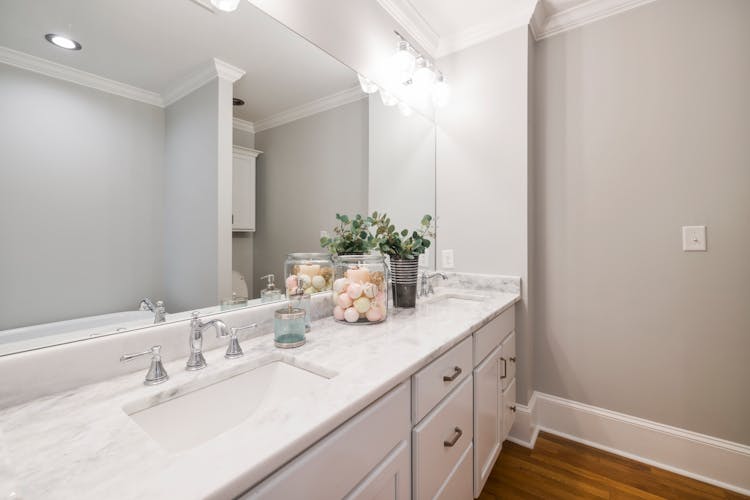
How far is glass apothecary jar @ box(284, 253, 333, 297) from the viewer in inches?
52.0

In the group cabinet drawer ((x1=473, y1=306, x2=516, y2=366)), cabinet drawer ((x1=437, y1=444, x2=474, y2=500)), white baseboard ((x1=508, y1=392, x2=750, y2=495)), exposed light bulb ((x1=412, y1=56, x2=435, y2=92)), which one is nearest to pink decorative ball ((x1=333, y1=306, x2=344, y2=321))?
cabinet drawer ((x1=473, y1=306, x2=516, y2=366))

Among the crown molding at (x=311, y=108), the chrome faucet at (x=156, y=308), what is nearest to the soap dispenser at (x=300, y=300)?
the chrome faucet at (x=156, y=308)

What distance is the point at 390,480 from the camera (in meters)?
0.78

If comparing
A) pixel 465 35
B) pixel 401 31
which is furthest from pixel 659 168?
pixel 401 31

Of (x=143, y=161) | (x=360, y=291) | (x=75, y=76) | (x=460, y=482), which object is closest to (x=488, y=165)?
(x=360, y=291)

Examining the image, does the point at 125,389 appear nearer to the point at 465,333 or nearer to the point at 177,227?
the point at 177,227

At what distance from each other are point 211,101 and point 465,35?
1.67m

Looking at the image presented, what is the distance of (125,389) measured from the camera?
0.73 meters

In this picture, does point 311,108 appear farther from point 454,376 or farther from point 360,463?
point 360,463

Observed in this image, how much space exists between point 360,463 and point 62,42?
43.6 inches

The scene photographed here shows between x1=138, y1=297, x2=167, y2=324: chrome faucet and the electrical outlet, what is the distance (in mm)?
1578

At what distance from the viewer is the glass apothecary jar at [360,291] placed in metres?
1.24

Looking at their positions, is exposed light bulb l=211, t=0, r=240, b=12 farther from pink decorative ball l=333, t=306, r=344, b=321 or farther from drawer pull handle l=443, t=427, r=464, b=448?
drawer pull handle l=443, t=427, r=464, b=448

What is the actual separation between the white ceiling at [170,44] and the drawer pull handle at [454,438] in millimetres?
1244
